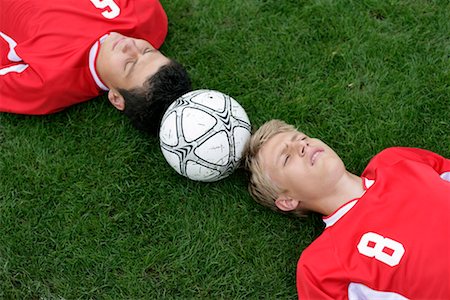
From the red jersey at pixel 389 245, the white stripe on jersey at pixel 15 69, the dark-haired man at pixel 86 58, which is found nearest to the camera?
the red jersey at pixel 389 245

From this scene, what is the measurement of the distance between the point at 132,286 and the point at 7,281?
3.01 ft

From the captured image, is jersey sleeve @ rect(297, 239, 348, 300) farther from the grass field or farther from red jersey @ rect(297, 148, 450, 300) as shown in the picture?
the grass field

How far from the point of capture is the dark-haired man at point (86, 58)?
364 centimetres

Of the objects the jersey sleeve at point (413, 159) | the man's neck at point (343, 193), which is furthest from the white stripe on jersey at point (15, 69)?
the jersey sleeve at point (413, 159)

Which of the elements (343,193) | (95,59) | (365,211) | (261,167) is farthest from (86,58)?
(365,211)

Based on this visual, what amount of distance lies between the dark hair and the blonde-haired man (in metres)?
0.71

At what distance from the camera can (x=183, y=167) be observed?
3.42 meters

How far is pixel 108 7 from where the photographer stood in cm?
403

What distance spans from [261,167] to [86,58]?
67.6 inches

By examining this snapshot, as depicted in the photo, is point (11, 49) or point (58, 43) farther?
point (11, 49)

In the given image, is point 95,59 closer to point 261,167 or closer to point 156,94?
point 156,94

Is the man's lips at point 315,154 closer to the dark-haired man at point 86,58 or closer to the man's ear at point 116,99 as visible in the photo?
the dark-haired man at point 86,58

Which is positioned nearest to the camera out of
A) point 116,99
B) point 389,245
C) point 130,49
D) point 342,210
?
point 389,245

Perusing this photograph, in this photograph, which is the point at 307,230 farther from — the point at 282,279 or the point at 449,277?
the point at 449,277
